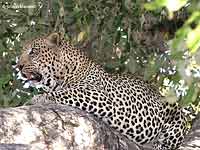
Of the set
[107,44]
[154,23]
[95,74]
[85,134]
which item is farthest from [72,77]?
[85,134]

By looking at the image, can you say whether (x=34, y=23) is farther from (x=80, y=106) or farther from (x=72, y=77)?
(x=80, y=106)

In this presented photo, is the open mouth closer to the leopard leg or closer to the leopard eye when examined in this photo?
the leopard eye

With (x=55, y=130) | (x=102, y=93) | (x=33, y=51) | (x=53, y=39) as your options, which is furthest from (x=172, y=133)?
(x=55, y=130)

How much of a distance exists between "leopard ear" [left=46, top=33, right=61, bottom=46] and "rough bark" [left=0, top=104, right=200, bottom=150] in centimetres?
146

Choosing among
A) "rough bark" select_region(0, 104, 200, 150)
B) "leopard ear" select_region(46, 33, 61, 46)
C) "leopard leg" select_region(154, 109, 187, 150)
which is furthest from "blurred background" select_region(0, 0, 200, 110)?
"rough bark" select_region(0, 104, 200, 150)

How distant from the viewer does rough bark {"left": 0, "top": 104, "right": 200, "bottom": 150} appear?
363 cm

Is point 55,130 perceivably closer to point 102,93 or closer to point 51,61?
point 102,93

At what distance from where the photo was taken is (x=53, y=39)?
5.54m

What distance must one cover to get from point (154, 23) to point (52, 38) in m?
1.05

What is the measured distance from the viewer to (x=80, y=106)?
480cm

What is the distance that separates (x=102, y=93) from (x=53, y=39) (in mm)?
834

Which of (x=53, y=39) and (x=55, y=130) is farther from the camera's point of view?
(x=53, y=39)

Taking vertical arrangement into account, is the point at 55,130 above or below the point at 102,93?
below

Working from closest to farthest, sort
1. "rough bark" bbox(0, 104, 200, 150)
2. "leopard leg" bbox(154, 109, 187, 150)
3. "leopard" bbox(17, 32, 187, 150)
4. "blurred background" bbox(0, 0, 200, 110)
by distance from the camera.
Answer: "rough bark" bbox(0, 104, 200, 150) → "leopard" bbox(17, 32, 187, 150) → "leopard leg" bbox(154, 109, 187, 150) → "blurred background" bbox(0, 0, 200, 110)
